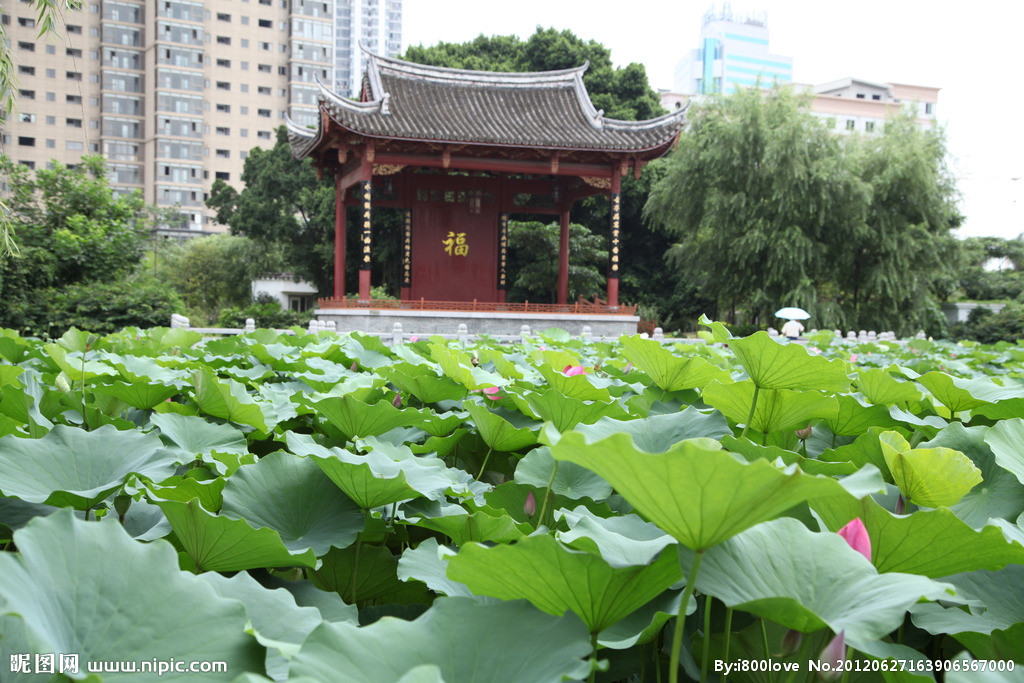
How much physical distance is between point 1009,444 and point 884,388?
0.46m

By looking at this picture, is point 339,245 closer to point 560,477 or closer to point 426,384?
point 426,384

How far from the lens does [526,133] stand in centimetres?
1229

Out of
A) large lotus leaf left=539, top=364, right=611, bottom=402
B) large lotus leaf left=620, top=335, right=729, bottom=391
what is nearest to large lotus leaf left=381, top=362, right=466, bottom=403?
large lotus leaf left=539, top=364, right=611, bottom=402

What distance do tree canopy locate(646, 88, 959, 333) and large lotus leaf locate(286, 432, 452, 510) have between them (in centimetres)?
1448

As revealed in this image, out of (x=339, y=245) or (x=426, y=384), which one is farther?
(x=339, y=245)

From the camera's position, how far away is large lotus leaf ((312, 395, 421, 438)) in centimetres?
105

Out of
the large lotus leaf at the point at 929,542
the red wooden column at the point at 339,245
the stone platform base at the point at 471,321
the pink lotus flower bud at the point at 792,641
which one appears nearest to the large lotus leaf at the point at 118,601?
the pink lotus flower bud at the point at 792,641

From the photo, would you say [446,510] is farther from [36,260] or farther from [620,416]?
[36,260]

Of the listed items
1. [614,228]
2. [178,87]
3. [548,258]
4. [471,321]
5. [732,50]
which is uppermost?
[732,50]

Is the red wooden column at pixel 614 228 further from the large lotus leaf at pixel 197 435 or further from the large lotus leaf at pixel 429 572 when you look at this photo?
the large lotus leaf at pixel 429 572

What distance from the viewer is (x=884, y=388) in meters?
1.30

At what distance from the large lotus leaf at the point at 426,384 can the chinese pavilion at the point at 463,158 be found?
33.7ft

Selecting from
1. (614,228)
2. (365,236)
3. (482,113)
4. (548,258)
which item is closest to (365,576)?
(365,236)

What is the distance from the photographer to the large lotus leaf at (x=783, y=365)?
0.93 metres
